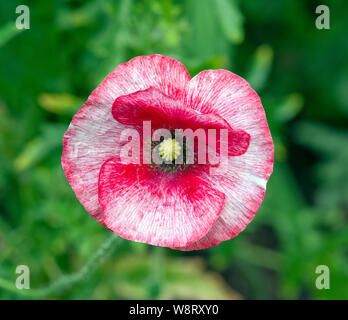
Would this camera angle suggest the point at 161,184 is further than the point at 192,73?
No

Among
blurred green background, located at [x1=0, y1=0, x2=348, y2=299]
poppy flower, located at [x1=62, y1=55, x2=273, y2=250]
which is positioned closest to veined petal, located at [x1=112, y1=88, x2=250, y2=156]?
poppy flower, located at [x1=62, y1=55, x2=273, y2=250]

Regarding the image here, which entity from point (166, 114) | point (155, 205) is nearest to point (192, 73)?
point (166, 114)

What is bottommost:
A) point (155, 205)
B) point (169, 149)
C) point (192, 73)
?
point (155, 205)

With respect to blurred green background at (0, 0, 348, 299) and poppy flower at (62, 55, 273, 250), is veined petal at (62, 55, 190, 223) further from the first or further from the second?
blurred green background at (0, 0, 348, 299)

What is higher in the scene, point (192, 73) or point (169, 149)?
point (192, 73)

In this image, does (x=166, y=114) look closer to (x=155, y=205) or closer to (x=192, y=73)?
(x=155, y=205)

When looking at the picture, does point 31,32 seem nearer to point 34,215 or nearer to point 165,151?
point 34,215

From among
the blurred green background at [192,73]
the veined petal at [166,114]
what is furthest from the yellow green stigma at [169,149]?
the blurred green background at [192,73]
